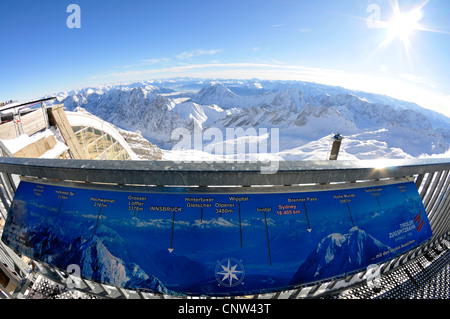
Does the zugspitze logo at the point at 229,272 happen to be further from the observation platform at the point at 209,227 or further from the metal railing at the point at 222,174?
the metal railing at the point at 222,174

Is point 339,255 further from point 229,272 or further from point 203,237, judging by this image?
point 203,237

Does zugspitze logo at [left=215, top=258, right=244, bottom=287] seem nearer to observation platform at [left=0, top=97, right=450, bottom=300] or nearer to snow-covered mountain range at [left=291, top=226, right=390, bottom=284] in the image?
observation platform at [left=0, top=97, right=450, bottom=300]

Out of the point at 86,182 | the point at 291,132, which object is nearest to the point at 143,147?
the point at 86,182

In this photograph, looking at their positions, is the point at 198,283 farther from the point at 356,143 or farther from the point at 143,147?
the point at 356,143

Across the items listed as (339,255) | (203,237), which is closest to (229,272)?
(203,237)

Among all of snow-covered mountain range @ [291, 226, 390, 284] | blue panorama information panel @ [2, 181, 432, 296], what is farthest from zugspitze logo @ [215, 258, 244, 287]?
snow-covered mountain range @ [291, 226, 390, 284]
